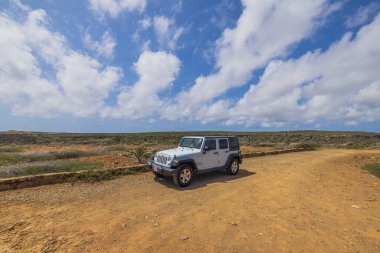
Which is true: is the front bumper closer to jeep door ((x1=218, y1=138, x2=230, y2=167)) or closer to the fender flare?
the fender flare

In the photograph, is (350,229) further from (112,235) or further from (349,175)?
(349,175)

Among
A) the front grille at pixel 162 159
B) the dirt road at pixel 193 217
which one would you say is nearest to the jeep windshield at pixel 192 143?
the front grille at pixel 162 159

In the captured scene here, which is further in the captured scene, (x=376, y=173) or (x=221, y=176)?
(x=376, y=173)

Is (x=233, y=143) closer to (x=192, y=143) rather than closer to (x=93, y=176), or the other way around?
(x=192, y=143)

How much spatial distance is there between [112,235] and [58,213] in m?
2.15

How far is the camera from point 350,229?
526cm

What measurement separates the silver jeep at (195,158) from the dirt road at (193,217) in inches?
23.5

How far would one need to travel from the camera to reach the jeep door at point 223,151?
10.5 m

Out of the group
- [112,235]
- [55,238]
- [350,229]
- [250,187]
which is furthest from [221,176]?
[55,238]

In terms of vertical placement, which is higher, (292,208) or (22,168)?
(22,168)

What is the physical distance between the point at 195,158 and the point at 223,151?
1.86 meters

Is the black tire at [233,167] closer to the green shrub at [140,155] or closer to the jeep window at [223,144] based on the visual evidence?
the jeep window at [223,144]

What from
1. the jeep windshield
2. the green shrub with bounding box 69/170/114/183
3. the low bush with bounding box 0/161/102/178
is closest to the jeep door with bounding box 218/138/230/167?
the jeep windshield

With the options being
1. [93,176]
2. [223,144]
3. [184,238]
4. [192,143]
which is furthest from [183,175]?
[184,238]
